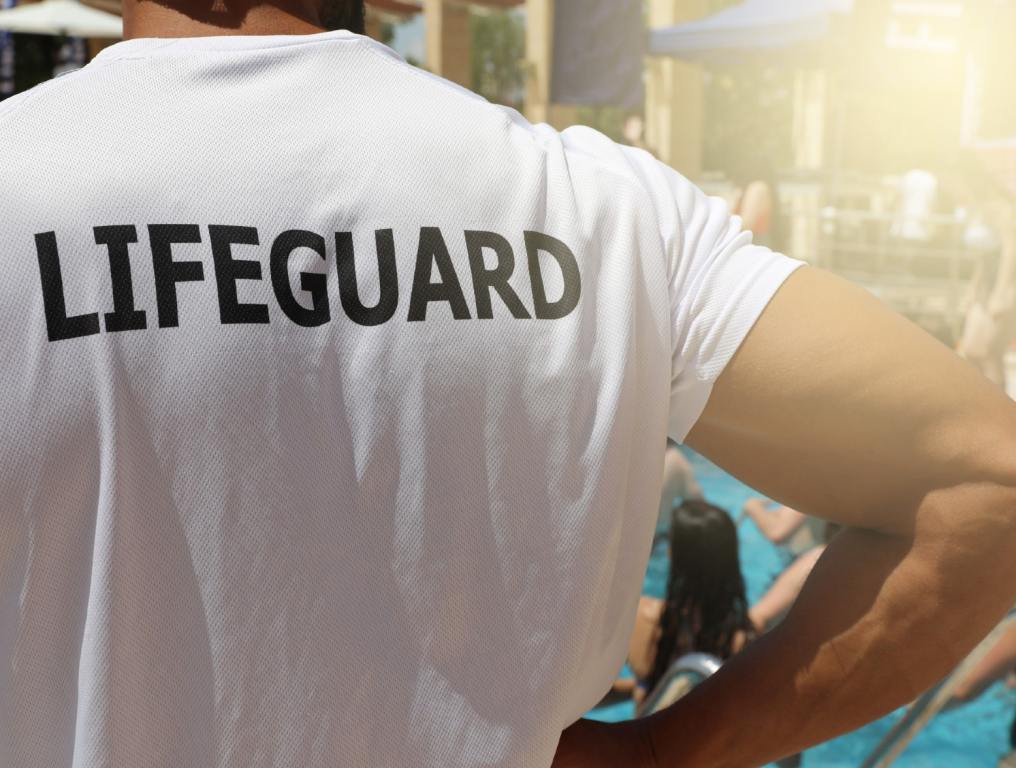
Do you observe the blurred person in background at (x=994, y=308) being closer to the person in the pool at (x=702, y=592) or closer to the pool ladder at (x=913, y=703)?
the person in the pool at (x=702, y=592)

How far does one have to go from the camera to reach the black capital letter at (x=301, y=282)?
0.87 meters

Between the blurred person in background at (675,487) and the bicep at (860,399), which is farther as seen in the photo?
the blurred person in background at (675,487)

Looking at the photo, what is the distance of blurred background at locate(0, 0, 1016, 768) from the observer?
621 centimetres

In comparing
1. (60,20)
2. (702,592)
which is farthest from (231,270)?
(60,20)

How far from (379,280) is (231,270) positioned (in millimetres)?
111

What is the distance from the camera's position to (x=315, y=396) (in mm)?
883

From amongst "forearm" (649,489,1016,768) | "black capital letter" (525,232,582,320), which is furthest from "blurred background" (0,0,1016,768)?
"black capital letter" (525,232,582,320)

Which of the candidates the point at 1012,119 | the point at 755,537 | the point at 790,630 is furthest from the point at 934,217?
the point at 790,630

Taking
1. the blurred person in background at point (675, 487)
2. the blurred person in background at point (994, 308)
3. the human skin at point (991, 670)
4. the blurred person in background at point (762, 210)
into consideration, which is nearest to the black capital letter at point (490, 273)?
the human skin at point (991, 670)

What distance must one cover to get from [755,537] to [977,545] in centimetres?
582

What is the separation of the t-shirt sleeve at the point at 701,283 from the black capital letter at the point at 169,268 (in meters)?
0.38

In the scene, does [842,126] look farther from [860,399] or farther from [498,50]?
[498,50]

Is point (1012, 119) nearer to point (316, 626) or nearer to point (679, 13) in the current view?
point (679, 13)

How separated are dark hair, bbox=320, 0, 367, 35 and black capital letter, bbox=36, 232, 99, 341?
1.01 ft
